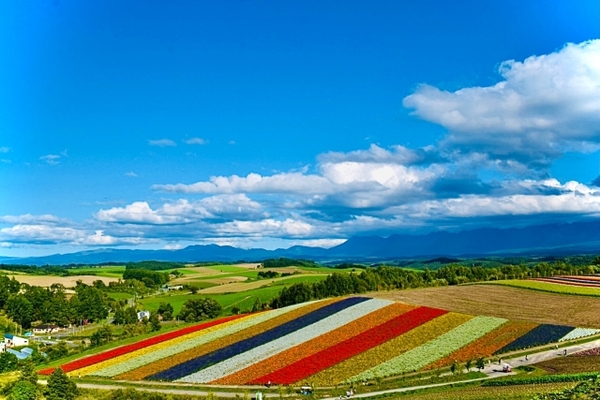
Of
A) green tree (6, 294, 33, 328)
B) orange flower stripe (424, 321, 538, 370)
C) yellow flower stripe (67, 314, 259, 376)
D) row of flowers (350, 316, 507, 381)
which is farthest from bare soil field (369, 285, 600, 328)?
green tree (6, 294, 33, 328)

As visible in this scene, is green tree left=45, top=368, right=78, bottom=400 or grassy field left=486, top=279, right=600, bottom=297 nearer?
green tree left=45, top=368, right=78, bottom=400

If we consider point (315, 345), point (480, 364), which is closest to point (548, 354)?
point (480, 364)

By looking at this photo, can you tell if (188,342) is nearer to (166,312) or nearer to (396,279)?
(166,312)

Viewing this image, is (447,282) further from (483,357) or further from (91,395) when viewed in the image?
(91,395)

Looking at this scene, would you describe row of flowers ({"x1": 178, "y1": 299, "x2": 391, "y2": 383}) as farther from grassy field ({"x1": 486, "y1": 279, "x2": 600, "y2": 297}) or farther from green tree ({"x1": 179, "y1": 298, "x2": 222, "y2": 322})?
green tree ({"x1": 179, "y1": 298, "x2": 222, "y2": 322})

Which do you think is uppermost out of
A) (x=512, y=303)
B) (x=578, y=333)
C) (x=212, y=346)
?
(x=512, y=303)

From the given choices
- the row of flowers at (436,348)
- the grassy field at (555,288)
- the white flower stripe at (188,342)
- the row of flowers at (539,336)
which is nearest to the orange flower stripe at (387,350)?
the row of flowers at (436,348)

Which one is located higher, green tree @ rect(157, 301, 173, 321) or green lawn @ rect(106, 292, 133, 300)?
green lawn @ rect(106, 292, 133, 300)
